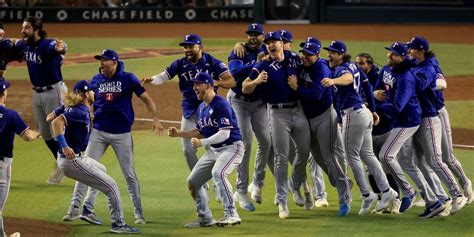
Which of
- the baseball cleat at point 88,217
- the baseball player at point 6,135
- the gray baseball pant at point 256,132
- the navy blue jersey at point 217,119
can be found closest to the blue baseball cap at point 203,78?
the navy blue jersey at point 217,119

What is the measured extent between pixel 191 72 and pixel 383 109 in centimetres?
210

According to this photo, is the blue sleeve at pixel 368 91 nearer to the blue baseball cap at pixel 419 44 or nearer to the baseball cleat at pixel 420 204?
the blue baseball cap at pixel 419 44

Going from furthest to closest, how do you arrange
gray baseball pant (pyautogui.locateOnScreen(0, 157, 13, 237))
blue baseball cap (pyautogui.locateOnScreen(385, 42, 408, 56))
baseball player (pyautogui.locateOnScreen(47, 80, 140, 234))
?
blue baseball cap (pyautogui.locateOnScreen(385, 42, 408, 56)), baseball player (pyautogui.locateOnScreen(47, 80, 140, 234)), gray baseball pant (pyautogui.locateOnScreen(0, 157, 13, 237))

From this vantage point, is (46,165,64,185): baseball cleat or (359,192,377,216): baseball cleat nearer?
(359,192,377,216): baseball cleat

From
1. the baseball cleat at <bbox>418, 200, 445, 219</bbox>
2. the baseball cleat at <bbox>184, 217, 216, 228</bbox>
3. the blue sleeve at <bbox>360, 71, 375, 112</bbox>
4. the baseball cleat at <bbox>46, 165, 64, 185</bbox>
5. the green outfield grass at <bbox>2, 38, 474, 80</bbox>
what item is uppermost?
the blue sleeve at <bbox>360, 71, 375, 112</bbox>

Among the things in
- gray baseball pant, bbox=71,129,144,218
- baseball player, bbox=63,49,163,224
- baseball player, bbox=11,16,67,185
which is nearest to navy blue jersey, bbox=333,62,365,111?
baseball player, bbox=63,49,163,224

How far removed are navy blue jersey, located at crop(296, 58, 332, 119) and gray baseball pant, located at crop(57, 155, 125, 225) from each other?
2203 mm

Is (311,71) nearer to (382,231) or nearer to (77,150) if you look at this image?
(382,231)

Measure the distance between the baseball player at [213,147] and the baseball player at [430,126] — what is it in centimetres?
205

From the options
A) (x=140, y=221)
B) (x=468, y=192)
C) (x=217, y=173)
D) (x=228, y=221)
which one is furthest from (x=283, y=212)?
(x=468, y=192)

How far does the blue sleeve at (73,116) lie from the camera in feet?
36.6

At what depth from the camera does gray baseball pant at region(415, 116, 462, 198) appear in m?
12.2

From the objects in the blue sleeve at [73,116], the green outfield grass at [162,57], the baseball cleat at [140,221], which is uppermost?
the blue sleeve at [73,116]

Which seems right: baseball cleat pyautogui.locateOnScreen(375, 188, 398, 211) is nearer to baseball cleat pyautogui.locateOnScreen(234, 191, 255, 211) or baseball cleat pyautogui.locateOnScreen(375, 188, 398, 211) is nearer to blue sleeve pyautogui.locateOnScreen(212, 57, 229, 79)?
baseball cleat pyautogui.locateOnScreen(234, 191, 255, 211)
